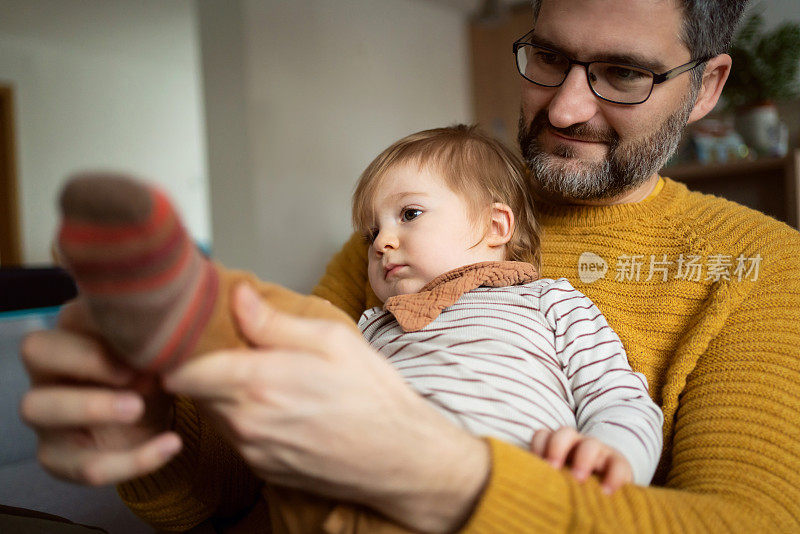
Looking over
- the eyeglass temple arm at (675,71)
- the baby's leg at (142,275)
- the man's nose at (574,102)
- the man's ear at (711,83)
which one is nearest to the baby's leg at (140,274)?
the baby's leg at (142,275)

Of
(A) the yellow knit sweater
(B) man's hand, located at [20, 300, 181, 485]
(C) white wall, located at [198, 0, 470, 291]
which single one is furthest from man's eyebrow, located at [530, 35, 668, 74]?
(C) white wall, located at [198, 0, 470, 291]

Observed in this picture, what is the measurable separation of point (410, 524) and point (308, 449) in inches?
6.3

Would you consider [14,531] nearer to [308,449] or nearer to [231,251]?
[308,449]

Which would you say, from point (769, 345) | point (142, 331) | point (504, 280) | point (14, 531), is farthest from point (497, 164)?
point (14, 531)

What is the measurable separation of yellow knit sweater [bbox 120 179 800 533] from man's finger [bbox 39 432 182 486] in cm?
27

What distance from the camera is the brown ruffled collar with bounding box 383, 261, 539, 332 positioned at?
0.96 metres

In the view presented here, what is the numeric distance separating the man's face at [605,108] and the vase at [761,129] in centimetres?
183

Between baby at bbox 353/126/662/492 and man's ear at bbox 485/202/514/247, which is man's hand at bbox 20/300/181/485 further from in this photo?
man's ear at bbox 485/202/514/247

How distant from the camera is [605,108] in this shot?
1.16m

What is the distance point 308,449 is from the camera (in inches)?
22.2

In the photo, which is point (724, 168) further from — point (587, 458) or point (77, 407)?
point (77, 407)

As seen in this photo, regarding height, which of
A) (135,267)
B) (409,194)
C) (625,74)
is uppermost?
(625,74)

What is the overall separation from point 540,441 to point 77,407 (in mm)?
505

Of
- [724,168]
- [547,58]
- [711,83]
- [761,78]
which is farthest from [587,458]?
[761,78]
